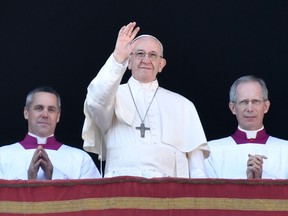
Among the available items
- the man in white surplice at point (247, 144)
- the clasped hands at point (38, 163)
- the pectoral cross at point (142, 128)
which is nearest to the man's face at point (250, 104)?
the man in white surplice at point (247, 144)

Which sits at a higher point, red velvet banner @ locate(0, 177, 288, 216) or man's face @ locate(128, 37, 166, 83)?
man's face @ locate(128, 37, 166, 83)

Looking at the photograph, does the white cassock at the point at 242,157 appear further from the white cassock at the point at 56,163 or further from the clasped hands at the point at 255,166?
the white cassock at the point at 56,163

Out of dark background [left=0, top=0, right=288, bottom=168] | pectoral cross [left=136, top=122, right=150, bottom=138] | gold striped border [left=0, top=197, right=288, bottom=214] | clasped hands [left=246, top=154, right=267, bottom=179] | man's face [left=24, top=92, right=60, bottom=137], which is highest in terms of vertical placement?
dark background [left=0, top=0, right=288, bottom=168]

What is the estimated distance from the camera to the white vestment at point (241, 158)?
8703 mm

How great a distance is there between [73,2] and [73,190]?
2698mm

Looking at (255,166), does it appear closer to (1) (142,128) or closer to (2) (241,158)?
(1) (142,128)

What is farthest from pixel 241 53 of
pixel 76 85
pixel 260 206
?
pixel 260 206

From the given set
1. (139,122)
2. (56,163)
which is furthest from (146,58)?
(56,163)

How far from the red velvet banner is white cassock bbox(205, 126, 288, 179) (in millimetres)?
1177

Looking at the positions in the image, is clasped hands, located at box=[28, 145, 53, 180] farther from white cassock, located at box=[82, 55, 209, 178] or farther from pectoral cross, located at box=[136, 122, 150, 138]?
pectoral cross, located at box=[136, 122, 150, 138]

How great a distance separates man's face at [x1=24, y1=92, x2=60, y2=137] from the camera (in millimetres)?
8773

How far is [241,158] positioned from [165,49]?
1378 millimetres

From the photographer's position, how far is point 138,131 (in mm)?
8086

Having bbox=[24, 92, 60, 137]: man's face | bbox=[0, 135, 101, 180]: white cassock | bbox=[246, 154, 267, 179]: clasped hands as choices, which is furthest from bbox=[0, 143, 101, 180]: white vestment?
bbox=[246, 154, 267, 179]: clasped hands
